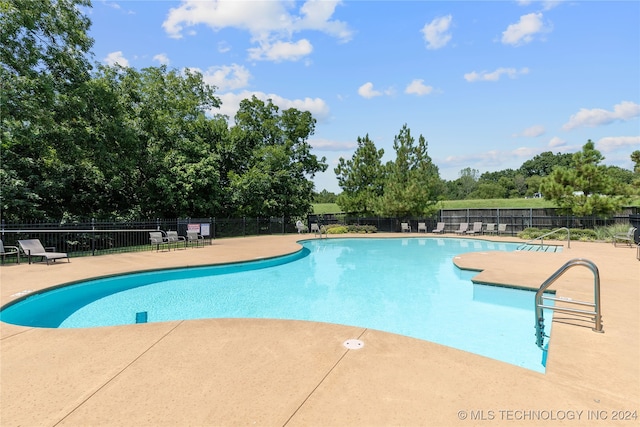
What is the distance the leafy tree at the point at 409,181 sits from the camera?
72.7 ft

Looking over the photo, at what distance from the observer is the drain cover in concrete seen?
11.4 feet

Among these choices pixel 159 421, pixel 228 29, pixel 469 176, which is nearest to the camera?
pixel 159 421

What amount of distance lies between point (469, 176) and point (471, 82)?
76.6 metres

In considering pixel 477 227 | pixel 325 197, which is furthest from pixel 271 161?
pixel 325 197

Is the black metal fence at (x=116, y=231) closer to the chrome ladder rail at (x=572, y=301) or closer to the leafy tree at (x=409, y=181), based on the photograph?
the leafy tree at (x=409, y=181)

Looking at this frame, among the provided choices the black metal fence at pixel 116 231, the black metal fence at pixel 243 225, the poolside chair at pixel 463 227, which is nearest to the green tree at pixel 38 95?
the black metal fence at pixel 116 231

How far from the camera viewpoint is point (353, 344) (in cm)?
356

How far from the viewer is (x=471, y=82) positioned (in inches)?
520

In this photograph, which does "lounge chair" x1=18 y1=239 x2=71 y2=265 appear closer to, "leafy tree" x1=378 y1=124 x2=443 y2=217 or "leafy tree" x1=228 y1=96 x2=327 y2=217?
"leafy tree" x1=228 y1=96 x2=327 y2=217

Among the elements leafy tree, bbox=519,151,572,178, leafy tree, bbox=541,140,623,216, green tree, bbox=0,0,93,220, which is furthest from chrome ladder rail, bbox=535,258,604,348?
leafy tree, bbox=519,151,572,178

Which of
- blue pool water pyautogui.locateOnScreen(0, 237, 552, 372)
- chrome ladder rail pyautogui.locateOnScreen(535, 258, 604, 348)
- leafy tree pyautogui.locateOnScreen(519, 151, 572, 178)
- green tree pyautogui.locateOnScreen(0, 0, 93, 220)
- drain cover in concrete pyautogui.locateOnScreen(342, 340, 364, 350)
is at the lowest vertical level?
blue pool water pyautogui.locateOnScreen(0, 237, 552, 372)

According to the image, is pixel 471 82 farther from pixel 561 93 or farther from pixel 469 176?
pixel 469 176

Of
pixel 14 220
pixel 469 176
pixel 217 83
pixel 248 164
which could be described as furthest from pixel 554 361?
pixel 469 176

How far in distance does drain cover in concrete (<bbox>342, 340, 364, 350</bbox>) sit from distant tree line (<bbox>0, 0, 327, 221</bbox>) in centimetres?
1390
